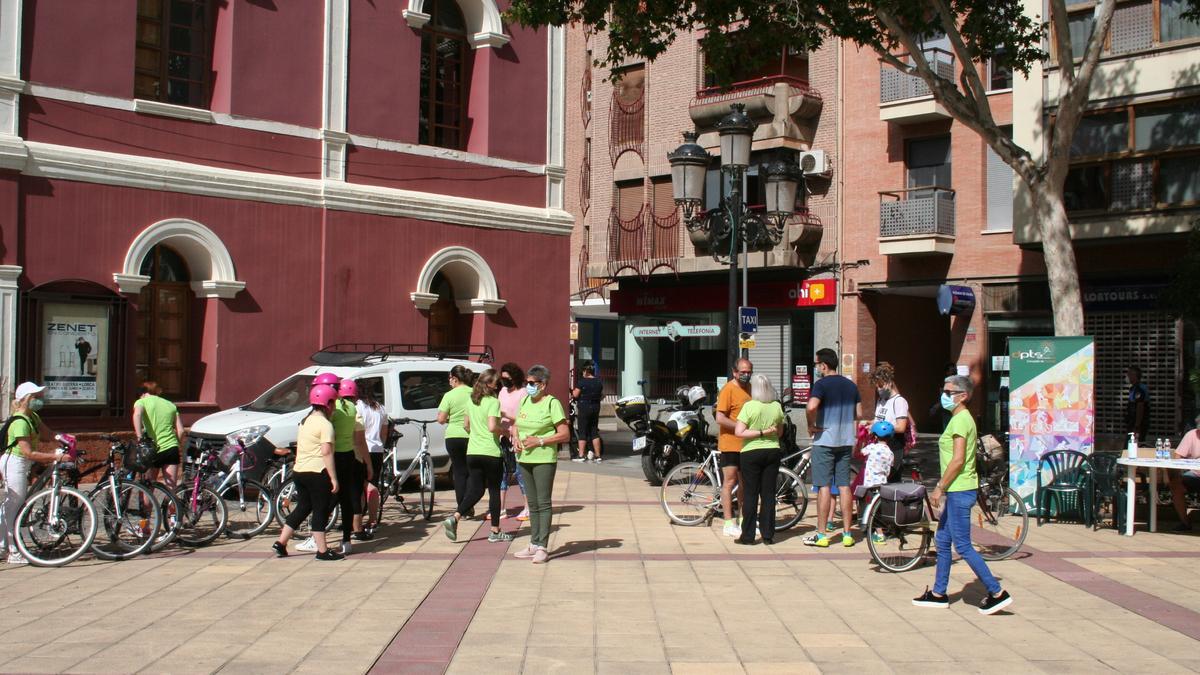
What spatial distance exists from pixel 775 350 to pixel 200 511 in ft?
69.4

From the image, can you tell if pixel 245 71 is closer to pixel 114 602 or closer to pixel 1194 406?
pixel 114 602

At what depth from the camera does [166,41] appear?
56.5 feet

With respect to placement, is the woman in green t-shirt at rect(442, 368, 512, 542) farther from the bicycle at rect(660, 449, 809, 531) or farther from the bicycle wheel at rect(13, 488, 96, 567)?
the bicycle wheel at rect(13, 488, 96, 567)

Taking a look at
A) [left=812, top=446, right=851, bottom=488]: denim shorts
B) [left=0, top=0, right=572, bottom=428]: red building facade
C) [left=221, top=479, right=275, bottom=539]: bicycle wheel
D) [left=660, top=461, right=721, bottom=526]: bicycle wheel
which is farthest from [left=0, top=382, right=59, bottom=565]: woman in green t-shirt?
[left=812, top=446, right=851, bottom=488]: denim shorts

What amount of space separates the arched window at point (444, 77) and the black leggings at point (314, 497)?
10662 mm

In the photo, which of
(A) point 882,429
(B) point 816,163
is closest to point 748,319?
(A) point 882,429

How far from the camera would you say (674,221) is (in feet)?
108

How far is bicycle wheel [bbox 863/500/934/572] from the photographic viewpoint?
33.1 ft

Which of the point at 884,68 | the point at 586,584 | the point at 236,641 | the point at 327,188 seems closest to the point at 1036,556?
the point at 586,584

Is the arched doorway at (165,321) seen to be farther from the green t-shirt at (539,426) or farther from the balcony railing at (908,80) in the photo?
the balcony railing at (908,80)

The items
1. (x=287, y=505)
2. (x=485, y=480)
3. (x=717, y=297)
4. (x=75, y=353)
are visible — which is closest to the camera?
(x=485, y=480)

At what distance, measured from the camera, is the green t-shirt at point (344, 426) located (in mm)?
11008

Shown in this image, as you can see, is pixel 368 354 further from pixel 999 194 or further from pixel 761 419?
pixel 999 194

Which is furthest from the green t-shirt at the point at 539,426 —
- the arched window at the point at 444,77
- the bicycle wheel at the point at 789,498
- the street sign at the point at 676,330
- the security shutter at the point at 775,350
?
the security shutter at the point at 775,350
